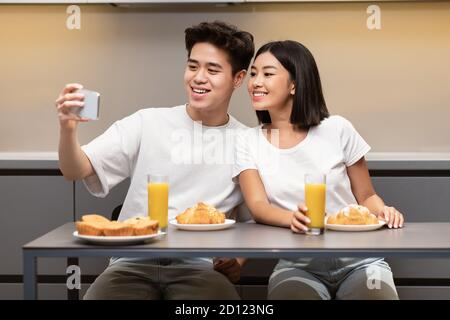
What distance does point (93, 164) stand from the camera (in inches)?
80.6

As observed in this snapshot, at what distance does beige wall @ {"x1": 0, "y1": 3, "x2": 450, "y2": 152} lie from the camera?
10.5 feet

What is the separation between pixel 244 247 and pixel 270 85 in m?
0.82

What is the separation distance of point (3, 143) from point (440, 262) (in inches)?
73.2

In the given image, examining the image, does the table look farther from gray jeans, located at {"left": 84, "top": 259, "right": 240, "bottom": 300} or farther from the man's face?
the man's face

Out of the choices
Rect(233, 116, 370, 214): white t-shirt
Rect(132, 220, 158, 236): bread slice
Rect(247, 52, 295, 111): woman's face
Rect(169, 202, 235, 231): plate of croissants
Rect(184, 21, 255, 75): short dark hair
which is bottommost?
Rect(169, 202, 235, 231): plate of croissants

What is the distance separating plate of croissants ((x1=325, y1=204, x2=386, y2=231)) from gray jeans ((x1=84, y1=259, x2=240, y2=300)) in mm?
319

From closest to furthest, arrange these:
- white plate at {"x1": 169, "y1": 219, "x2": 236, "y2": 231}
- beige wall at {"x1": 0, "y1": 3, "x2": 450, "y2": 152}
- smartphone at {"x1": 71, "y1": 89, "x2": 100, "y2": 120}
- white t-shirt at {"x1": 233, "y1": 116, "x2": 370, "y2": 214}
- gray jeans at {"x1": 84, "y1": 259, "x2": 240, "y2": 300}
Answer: smartphone at {"x1": 71, "y1": 89, "x2": 100, "y2": 120}, white plate at {"x1": 169, "y1": 219, "x2": 236, "y2": 231}, gray jeans at {"x1": 84, "y1": 259, "x2": 240, "y2": 300}, white t-shirt at {"x1": 233, "y1": 116, "x2": 370, "y2": 214}, beige wall at {"x1": 0, "y1": 3, "x2": 450, "y2": 152}

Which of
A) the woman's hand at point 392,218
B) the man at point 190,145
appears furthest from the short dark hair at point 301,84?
the woman's hand at point 392,218

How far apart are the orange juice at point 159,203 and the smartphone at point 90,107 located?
0.24m

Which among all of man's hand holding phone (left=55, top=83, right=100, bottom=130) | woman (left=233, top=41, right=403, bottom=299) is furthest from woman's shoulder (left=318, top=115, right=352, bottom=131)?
man's hand holding phone (left=55, top=83, right=100, bottom=130)
